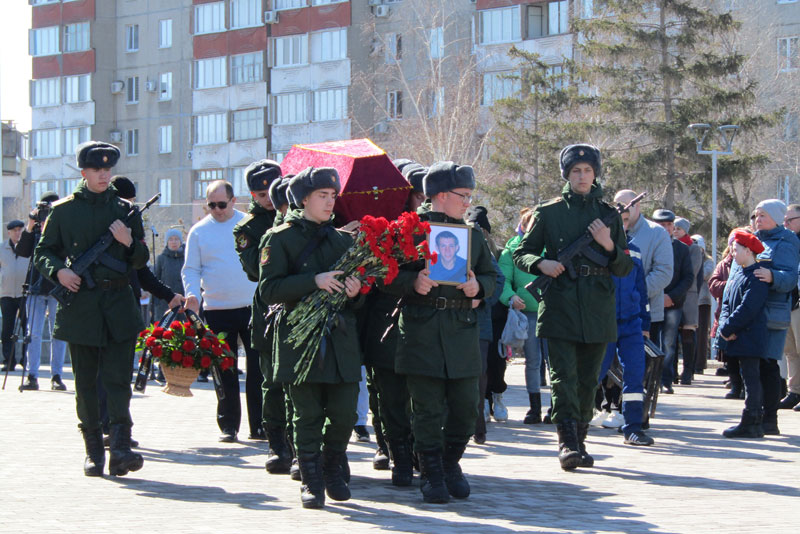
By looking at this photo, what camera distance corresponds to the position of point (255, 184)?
10367 mm

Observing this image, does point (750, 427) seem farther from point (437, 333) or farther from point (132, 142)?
point (132, 142)

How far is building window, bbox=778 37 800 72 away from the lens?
5559 cm

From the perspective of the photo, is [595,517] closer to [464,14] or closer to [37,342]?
[37,342]

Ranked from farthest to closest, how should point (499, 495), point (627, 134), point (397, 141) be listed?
1. point (397, 141)
2. point (627, 134)
3. point (499, 495)

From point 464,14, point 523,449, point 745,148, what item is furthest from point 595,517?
point 464,14

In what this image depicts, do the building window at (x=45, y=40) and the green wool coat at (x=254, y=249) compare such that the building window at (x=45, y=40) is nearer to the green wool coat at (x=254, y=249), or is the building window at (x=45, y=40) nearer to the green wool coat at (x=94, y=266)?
the green wool coat at (x=254, y=249)

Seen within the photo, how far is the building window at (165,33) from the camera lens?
241 ft

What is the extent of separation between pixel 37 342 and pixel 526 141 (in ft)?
102

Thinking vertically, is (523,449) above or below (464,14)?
below

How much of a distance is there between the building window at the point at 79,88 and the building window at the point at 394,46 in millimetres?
20956

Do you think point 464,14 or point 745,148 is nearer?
point 745,148

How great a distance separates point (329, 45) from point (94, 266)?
2210 inches


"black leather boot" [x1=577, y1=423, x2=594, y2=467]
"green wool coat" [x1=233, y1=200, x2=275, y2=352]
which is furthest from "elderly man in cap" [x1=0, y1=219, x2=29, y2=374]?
"black leather boot" [x1=577, y1=423, x2=594, y2=467]

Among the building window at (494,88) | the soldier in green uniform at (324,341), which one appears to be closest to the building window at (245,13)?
the building window at (494,88)
